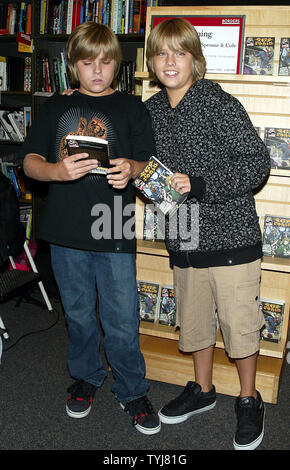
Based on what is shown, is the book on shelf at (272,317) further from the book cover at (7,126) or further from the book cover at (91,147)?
Result: the book cover at (7,126)

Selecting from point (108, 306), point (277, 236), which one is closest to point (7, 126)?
point (108, 306)

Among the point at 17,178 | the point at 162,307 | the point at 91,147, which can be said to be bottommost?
the point at 162,307

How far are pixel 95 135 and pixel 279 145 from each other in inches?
32.5

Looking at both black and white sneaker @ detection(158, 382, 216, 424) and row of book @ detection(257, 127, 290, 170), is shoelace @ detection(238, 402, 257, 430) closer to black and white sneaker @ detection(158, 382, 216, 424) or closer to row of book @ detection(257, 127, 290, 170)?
black and white sneaker @ detection(158, 382, 216, 424)

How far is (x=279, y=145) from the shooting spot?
77.3 inches

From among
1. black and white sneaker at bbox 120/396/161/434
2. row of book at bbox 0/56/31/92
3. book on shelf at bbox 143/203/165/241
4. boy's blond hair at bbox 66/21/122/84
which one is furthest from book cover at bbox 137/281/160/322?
row of book at bbox 0/56/31/92

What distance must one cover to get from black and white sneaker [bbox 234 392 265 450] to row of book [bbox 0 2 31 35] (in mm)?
3092

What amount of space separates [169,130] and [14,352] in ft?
5.03

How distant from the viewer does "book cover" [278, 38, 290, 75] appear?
1898 mm

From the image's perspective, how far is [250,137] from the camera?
1.55 metres

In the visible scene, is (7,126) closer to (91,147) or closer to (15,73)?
(15,73)

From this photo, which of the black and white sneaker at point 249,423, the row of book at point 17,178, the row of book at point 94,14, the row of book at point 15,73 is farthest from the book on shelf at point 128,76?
the black and white sneaker at point 249,423

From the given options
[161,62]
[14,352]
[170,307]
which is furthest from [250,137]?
[14,352]
